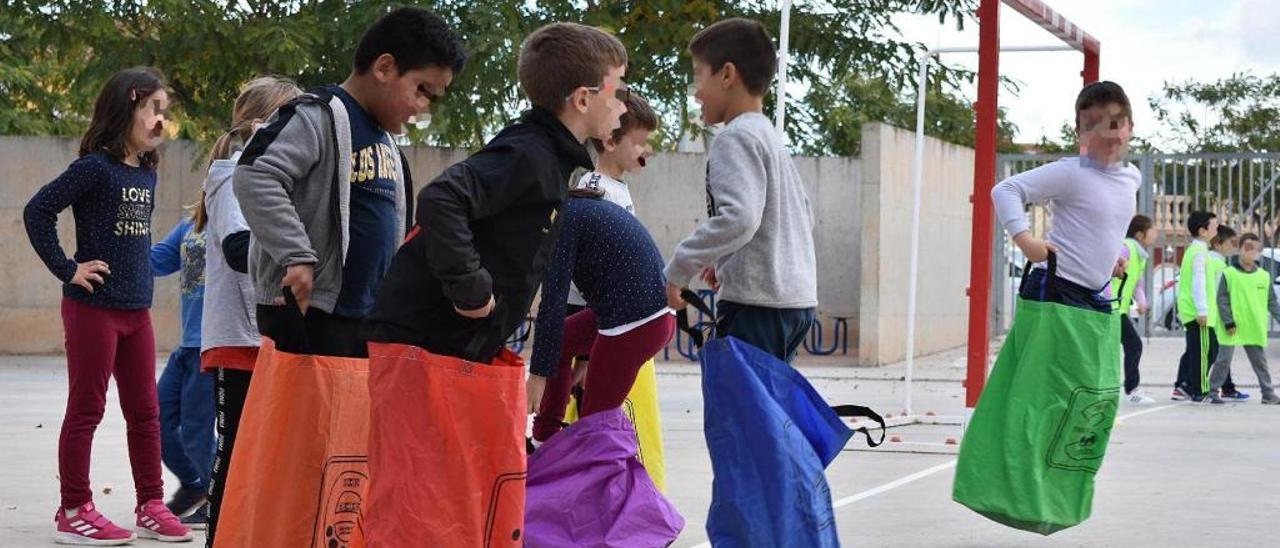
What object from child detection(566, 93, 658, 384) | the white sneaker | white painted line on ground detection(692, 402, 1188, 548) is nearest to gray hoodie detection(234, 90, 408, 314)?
child detection(566, 93, 658, 384)

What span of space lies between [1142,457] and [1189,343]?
5715mm

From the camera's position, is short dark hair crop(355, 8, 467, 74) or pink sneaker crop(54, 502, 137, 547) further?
pink sneaker crop(54, 502, 137, 547)

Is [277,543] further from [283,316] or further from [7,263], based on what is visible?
[7,263]

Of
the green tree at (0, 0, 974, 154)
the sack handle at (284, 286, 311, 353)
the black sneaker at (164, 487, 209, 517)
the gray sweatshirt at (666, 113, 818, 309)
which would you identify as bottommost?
the black sneaker at (164, 487, 209, 517)

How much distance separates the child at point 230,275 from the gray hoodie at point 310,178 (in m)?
0.74

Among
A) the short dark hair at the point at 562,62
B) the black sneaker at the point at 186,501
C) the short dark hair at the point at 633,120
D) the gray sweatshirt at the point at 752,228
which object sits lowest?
the black sneaker at the point at 186,501

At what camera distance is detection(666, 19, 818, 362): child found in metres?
5.49

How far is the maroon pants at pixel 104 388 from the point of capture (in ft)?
22.3

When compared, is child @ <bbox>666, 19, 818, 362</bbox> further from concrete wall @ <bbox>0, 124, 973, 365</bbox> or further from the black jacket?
concrete wall @ <bbox>0, 124, 973, 365</bbox>

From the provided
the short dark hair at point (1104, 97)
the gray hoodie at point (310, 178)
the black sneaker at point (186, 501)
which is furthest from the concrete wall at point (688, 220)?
the gray hoodie at point (310, 178)

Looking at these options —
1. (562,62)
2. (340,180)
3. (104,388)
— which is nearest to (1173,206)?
(104,388)

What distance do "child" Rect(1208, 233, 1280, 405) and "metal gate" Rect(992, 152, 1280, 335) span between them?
22.7 feet

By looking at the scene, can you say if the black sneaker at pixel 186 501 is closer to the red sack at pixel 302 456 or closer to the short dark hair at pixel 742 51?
the red sack at pixel 302 456

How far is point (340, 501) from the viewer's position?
15.7 ft
